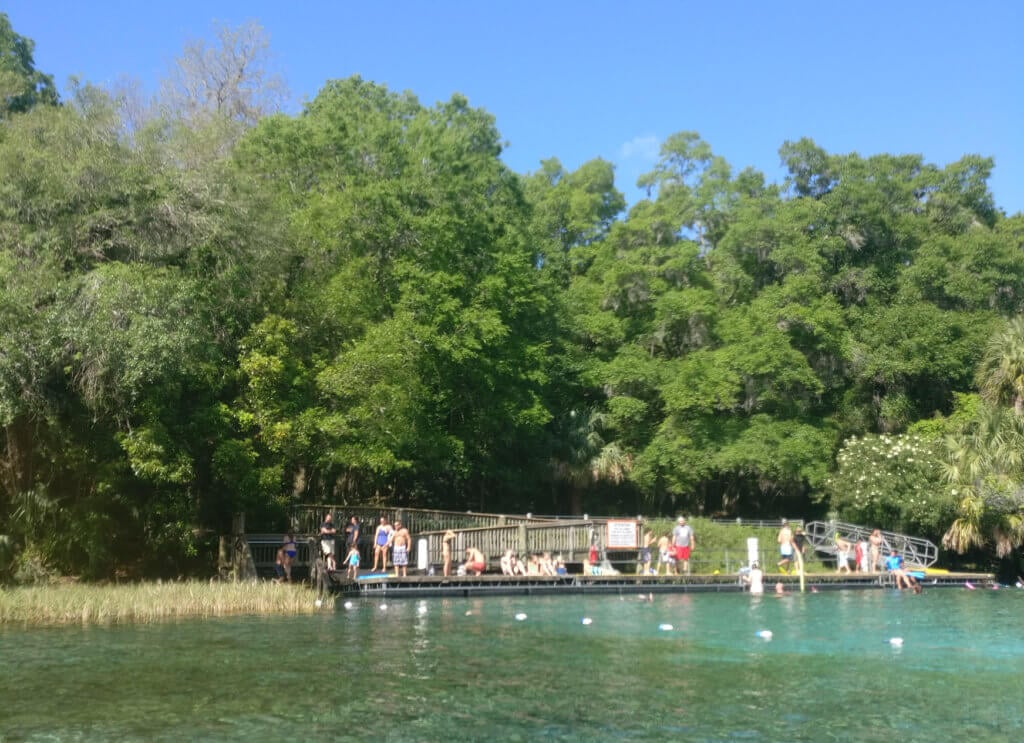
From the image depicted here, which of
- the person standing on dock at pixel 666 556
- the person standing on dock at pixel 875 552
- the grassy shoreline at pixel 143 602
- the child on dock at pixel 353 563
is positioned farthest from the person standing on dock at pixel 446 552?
the person standing on dock at pixel 875 552

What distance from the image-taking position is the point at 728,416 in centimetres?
4175

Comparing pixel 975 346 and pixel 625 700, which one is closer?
pixel 625 700

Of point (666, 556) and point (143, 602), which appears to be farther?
point (666, 556)

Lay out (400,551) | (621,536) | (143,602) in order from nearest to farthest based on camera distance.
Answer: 1. (143,602)
2. (400,551)
3. (621,536)

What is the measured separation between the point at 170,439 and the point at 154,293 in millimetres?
3646

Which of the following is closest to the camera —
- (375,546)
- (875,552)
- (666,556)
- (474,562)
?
(474,562)

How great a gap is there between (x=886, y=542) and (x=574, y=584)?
12292 mm

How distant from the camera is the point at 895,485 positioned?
36.3m

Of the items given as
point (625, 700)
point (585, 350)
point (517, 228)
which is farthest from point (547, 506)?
point (625, 700)

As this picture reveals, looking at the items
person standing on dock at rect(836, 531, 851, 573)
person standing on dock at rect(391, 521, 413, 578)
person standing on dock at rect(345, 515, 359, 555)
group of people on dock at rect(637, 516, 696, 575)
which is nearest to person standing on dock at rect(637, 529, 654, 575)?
group of people on dock at rect(637, 516, 696, 575)

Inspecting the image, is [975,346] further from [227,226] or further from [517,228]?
[227,226]

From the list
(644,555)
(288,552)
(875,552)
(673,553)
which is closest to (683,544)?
(673,553)

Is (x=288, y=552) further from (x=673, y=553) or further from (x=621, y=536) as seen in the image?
(x=673, y=553)

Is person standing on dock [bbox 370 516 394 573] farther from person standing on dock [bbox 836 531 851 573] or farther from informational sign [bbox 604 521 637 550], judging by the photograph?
person standing on dock [bbox 836 531 851 573]
